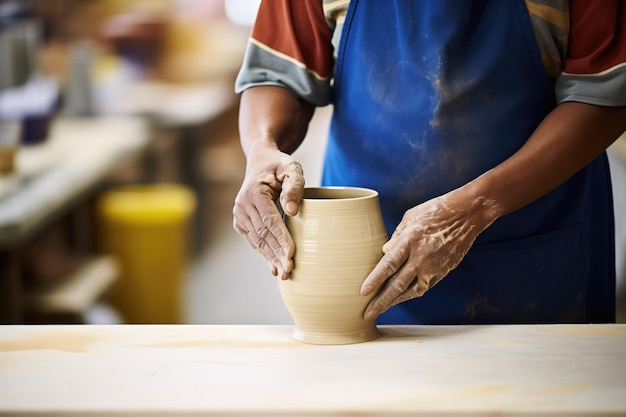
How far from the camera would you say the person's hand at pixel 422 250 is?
1478 millimetres

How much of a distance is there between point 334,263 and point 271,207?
0.16m

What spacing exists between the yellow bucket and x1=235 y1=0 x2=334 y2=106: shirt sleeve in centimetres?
262

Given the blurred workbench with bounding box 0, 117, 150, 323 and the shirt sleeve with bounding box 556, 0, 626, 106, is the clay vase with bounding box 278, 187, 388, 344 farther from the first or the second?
the blurred workbench with bounding box 0, 117, 150, 323

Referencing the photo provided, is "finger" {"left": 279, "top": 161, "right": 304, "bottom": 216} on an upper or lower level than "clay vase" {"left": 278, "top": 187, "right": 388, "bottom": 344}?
upper

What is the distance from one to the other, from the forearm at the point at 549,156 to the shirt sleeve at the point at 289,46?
0.49 meters

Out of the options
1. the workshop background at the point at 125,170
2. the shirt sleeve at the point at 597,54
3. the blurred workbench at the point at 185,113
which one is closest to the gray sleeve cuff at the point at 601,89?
the shirt sleeve at the point at 597,54

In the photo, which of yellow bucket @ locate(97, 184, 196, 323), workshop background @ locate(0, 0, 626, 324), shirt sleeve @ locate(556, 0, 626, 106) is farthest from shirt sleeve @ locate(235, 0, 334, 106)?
yellow bucket @ locate(97, 184, 196, 323)

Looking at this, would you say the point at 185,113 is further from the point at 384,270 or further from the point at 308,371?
the point at 308,371

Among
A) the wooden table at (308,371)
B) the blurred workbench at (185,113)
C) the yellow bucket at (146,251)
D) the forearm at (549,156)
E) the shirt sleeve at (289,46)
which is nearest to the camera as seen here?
the wooden table at (308,371)

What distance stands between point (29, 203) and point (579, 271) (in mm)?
2107

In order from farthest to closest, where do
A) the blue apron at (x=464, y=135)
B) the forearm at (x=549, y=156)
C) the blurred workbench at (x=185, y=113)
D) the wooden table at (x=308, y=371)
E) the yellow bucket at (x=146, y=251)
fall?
the blurred workbench at (x=185, y=113) → the yellow bucket at (x=146, y=251) → the blue apron at (x=464, y=135) → the forearm at (x=549, y=156) → the wooden table at (x=308, y=371)

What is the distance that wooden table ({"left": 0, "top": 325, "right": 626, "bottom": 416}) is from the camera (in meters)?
1.21

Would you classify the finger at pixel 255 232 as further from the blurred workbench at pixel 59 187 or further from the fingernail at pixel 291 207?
the blurred workbench at pixel 59 187

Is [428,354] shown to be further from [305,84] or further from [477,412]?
[305,84]
